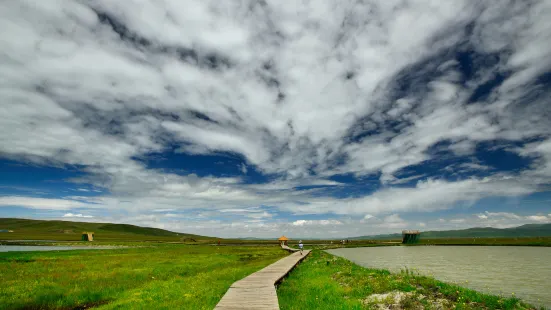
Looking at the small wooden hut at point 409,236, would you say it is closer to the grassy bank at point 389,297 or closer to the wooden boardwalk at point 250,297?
the grassy bank at point 389,297

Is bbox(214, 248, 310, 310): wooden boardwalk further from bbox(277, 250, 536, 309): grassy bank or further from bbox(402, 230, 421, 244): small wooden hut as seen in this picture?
bbox(402, 230, 421, 244): small wooden hut

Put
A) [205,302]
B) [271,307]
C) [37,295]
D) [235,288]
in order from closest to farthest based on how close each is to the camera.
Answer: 1. [271,307]
2. [205,302]
3. [235,288]
4. [37,295]

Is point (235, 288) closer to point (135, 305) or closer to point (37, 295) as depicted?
point (135, 305)

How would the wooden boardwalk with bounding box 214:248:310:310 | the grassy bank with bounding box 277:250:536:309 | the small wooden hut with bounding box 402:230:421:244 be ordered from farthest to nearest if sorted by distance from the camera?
the small wooden hut with bounding box 402:230:421:244
the grassy bank with bounding box 277:250:536:309
the wooden boardwalk with bounding box 214:248:310:310

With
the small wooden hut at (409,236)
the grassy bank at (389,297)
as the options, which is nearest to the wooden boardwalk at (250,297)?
the grassy bank at (389,297)

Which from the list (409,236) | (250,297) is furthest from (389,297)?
(409,236)

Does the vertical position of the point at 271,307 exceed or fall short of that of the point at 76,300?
it exceeds it

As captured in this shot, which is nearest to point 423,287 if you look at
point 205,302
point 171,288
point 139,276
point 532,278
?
point 205,302

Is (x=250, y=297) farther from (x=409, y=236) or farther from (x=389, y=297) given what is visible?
(x=409, y=236)

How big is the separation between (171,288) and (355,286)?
1260 centimetres

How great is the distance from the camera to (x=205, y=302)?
578 inches

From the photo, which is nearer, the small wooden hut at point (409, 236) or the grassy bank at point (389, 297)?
the grassy bank at point (389, 297)

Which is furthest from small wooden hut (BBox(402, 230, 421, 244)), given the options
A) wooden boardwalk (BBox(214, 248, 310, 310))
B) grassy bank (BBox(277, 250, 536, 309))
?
wooden boardwalk (BBox(214, 248, 310, 310))

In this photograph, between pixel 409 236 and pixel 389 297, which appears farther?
pixel 409 236
